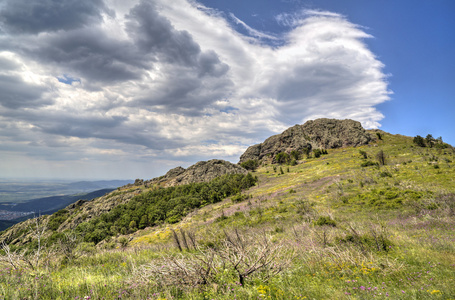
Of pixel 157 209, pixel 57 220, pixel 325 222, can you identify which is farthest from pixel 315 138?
pixel 57 220

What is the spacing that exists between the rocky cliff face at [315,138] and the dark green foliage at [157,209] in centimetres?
5883

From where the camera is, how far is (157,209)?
52531 mm

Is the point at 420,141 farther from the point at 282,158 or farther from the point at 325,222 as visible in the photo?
the point at 325,222

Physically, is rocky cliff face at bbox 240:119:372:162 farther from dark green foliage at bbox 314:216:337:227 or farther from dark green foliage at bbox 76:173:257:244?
dark green foliage at bbox 314:216:337:227

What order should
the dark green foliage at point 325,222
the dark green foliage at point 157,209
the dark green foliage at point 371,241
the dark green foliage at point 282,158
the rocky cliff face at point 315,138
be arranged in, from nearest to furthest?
the dark green foliage at point 371,241
the dark green foliage at point 325,222
the dark green foliage at point 157,209
the dark green foliage at point 282,158
the rocky cliff face at point 315,138

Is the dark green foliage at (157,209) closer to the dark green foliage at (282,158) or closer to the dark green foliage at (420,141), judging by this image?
the dark green foliage at (282,158)

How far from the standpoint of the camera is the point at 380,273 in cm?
514

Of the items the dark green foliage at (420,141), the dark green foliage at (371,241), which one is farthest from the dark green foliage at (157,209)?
the dark green foliage at (420,141)

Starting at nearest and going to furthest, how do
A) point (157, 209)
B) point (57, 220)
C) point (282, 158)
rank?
point (157, 209) → point (57, 220) → point (282, 158)

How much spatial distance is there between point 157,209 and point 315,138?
102755 millimetres

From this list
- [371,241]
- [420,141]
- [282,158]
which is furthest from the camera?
[282,158]

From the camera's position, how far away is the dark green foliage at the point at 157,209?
4884cm

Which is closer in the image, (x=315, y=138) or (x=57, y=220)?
(x=57, y=220)

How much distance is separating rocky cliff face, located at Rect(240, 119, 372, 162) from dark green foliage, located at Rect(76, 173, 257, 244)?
58.8 metres
